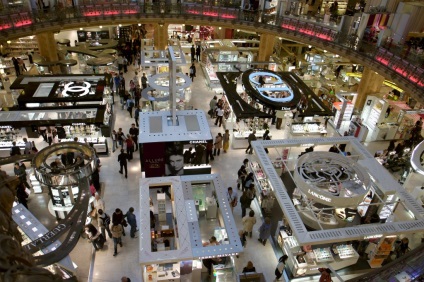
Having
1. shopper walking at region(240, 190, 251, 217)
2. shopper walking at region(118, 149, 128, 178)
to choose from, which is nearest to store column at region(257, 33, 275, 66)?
shopper walking at region(118, 149, 128, 178)

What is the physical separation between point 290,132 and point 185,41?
17356 mm

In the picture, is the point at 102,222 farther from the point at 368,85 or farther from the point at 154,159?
the point at 368,85

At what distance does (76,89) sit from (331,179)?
1379 cm

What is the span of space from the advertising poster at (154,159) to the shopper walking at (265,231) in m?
5.03

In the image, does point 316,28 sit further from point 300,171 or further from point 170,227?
point 170,227

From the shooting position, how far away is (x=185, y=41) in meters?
32.7

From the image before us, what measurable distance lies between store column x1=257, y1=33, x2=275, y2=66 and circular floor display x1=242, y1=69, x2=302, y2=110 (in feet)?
16.8

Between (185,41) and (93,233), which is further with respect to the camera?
(185,41)

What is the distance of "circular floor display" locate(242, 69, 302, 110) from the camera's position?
19.0 m

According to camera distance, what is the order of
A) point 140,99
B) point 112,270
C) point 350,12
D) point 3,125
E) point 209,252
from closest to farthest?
1. point 209,252
2. point 112,270
3. point 3,125
4. point 140,99
5. point 350,12

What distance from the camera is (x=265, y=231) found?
12664 mm

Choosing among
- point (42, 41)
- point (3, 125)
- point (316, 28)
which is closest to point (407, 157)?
point (316, 28)

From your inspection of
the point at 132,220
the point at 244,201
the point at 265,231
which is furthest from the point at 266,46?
the point at 132,220

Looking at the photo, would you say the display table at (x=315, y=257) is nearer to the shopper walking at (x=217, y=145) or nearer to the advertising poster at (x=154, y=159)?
the advertising poster at (x=154, y=159)
